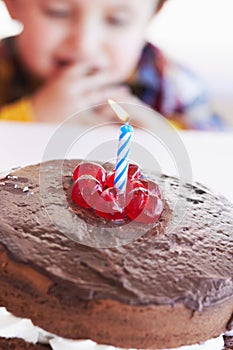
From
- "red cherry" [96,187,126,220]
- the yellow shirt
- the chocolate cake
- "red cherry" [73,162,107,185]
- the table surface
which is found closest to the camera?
the chocolate cake

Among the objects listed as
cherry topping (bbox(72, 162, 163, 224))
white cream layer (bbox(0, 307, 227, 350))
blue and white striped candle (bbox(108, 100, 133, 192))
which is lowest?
white cream layer (bbox(0, 307, 227, 350))

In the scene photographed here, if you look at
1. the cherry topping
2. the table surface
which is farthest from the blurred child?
the cherry topping

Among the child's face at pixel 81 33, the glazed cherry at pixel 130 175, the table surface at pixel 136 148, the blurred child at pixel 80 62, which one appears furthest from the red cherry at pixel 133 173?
the child's face at pixel 81 33

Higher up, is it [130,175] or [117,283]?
[130,175]

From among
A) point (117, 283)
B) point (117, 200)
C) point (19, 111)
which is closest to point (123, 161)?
point (117, 200)

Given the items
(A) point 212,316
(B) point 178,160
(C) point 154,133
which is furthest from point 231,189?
(A) point 212,316

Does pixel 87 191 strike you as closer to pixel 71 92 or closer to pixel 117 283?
pixel 117 283

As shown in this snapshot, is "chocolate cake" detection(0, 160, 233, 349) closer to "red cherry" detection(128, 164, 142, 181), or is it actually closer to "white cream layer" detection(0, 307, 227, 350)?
"white cream layer" detection(0, 307, 227, 350)
